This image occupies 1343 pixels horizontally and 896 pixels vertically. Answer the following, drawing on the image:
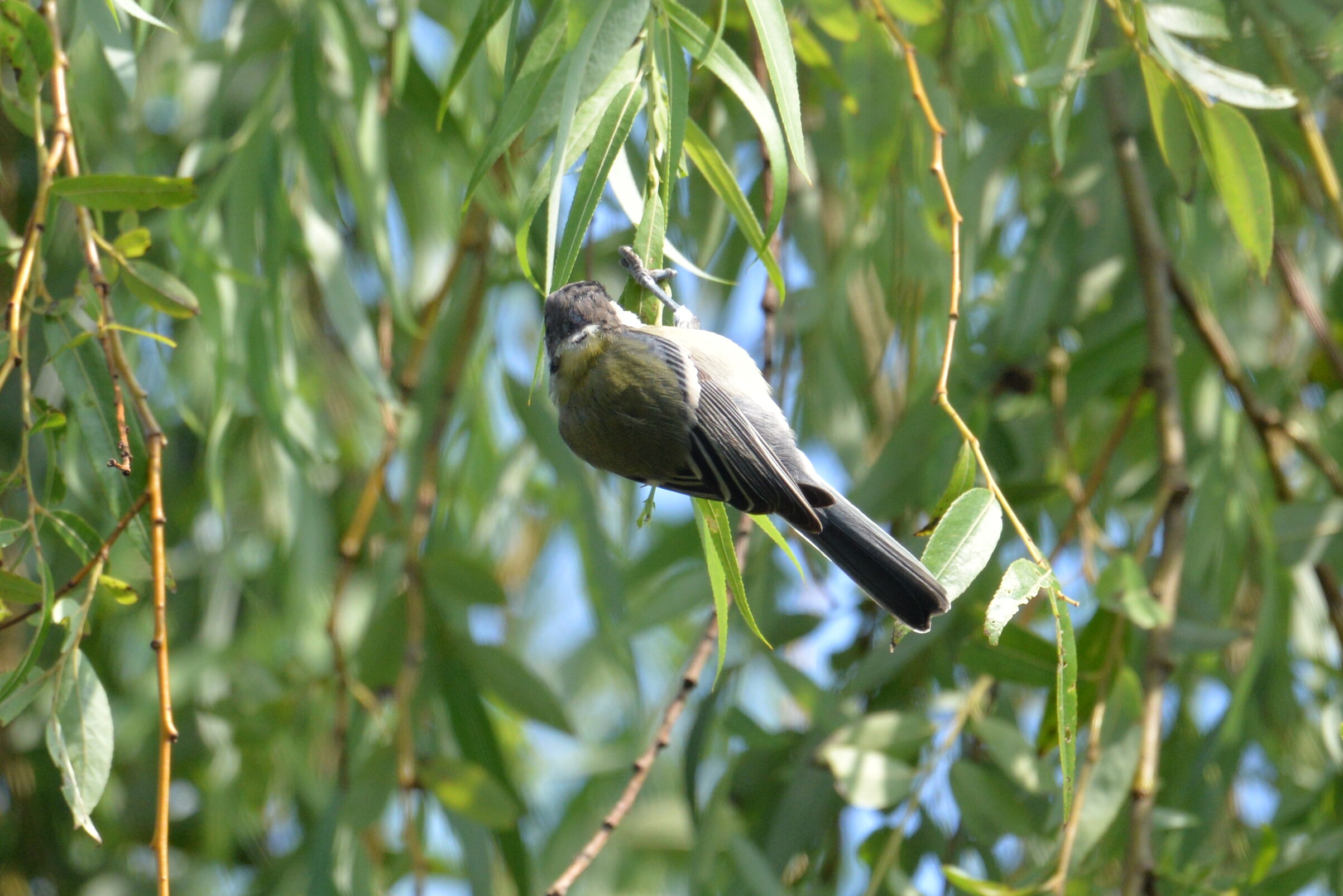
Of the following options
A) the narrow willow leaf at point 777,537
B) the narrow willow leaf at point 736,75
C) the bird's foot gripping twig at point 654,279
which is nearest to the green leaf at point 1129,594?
the narrow willow leaf at point 777,537

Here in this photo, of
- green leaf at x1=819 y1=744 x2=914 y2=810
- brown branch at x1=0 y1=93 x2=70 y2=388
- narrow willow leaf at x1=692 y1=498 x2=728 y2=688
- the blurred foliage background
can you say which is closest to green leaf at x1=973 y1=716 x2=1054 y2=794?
the blurred foliage background

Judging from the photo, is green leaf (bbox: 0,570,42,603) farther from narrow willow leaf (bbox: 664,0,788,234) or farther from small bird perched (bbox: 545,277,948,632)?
narrow willow leaf (bbox: 664,0,788,234)

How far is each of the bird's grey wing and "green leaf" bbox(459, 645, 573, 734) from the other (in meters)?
0.87

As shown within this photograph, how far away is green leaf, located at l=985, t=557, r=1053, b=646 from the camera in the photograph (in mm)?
1305

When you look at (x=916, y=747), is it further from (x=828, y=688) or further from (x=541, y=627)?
(x=541, y=627)

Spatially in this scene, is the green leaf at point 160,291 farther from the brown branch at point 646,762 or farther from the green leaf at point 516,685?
the green leaf at point 516,685

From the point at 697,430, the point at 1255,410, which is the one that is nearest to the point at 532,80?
the point at 697,430

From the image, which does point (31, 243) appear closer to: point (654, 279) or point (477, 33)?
point (477, 33)

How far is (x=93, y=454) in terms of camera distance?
1.55m

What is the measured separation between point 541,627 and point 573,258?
2.62 metres

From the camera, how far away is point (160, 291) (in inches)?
62.4

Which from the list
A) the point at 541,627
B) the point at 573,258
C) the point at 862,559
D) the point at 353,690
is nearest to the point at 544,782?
the point at 541,627

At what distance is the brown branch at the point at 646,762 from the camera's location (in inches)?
59.4

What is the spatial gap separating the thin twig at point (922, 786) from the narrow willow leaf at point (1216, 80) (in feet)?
3.23
